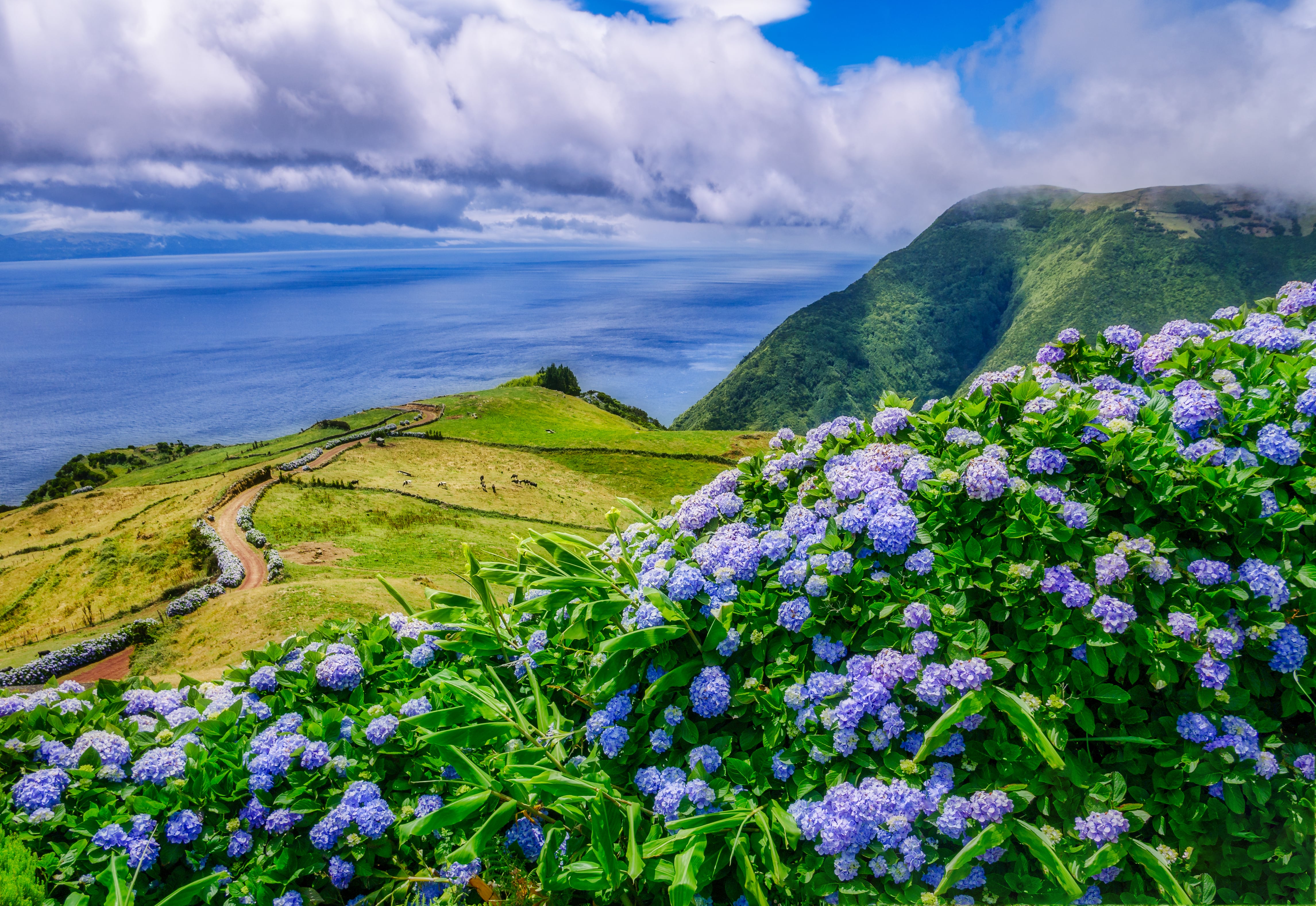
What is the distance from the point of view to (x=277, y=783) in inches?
112

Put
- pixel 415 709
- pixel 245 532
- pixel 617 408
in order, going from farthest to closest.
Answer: pixel 617 408
pixel 245 532
pixel 415 709

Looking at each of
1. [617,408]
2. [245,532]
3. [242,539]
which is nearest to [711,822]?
[242,539]

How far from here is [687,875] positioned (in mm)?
2152

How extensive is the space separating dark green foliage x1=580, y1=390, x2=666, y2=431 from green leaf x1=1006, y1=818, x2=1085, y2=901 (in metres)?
78.3

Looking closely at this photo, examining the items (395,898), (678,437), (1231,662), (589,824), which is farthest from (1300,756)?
(678,437)

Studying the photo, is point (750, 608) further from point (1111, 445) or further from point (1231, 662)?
point (1231, 662)

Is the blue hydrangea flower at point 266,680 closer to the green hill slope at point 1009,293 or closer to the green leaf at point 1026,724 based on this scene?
the green leaf at point 1026,724

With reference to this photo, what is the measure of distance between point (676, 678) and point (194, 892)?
2029mm

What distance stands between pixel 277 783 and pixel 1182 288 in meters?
170

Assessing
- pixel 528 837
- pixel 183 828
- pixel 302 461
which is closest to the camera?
pixel 183 828

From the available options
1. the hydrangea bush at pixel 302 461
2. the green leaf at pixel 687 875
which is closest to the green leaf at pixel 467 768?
the green leaf at pixel 687 875

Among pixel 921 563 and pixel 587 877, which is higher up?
pixel 921 563

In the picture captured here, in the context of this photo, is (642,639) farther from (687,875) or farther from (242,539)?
(242,539)

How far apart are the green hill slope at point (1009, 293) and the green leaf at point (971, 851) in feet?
392
